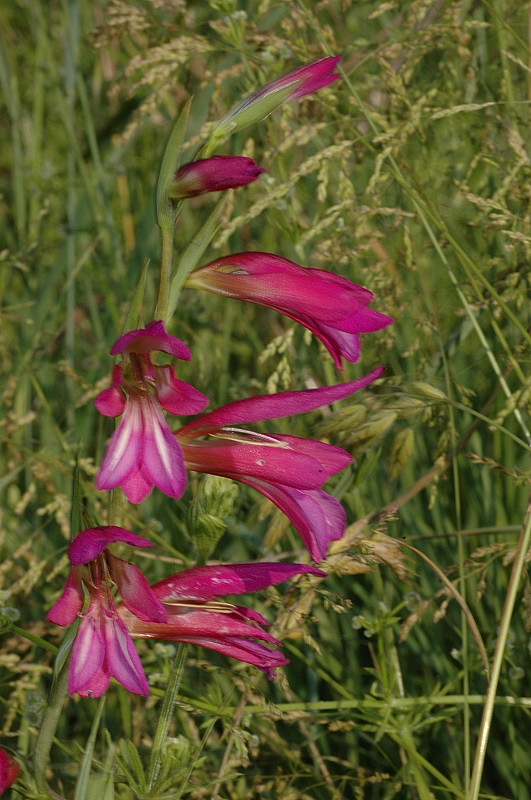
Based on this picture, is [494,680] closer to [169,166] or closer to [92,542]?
[92,542]

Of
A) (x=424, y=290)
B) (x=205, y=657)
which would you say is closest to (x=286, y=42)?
(x=424, y=290)

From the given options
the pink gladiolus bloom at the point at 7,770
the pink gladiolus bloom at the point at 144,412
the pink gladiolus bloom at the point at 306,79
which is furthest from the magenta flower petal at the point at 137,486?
the pink gladiolus bloom at the point at 306,79

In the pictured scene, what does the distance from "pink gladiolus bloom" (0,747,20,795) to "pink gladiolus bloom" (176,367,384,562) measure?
0.33 m

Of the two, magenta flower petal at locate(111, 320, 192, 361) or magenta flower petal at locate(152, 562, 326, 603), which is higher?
magenta flower petal at locate(111, 320, 192, 361)

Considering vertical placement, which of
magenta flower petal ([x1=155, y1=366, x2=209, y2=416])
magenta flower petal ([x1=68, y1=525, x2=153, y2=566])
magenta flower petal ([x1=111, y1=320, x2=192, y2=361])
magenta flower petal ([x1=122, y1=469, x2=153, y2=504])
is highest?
magenta flower petal ([x1=111, y1=320, x2=192, y2=361])

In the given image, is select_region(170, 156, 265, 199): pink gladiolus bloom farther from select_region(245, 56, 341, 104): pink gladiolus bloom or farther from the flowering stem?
the flowering stem

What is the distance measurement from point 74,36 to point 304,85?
1137 millimetres

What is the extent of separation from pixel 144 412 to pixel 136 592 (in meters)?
0.16

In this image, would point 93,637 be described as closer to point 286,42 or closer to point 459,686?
point 459,686

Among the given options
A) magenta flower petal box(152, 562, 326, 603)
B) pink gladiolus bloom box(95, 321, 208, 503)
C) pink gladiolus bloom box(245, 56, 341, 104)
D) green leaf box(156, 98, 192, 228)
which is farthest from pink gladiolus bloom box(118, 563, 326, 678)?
pink gladiolus bloom box(245, 56, 341, 104)

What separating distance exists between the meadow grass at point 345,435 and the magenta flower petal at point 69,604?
13cm

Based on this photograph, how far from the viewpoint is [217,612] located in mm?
930

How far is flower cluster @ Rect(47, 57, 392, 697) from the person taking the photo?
0.82 m

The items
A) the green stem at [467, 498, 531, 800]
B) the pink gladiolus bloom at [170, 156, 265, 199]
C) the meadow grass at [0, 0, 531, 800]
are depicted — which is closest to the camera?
the pink gladiolus bloom at [170, 156, 265, 199]
